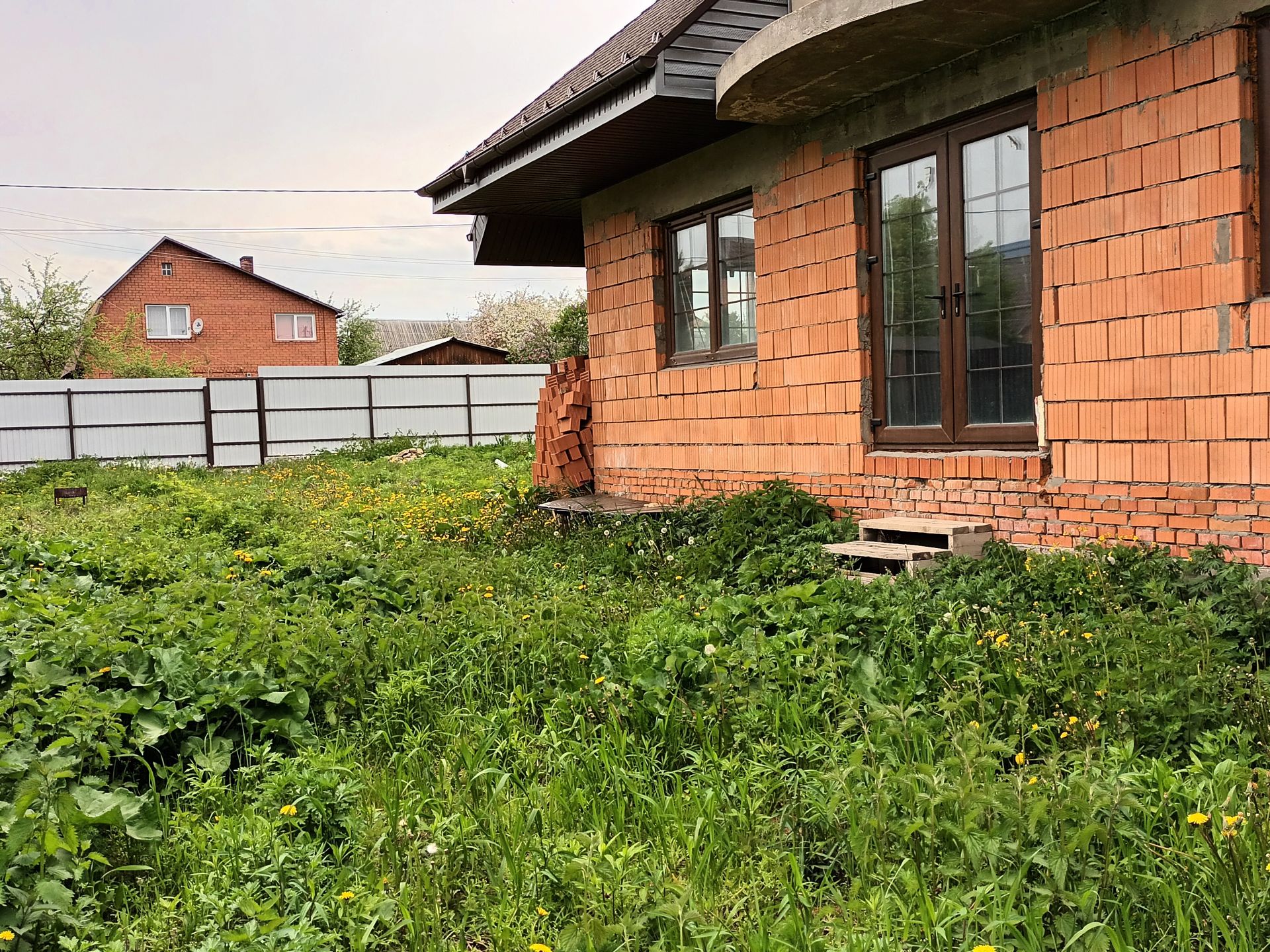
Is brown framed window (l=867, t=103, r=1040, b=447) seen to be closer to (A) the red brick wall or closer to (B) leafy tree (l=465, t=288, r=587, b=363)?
(A) the red brick wall

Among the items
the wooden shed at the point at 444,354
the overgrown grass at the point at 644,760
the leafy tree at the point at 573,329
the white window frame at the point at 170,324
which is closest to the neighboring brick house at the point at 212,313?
the white window frame at the point at 170,324

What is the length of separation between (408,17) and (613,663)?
896 inches

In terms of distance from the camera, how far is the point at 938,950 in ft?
7.76

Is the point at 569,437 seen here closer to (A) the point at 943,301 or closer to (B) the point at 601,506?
(B) the point at 601,506

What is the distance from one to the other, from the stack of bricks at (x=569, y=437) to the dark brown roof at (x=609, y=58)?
2.60 meters

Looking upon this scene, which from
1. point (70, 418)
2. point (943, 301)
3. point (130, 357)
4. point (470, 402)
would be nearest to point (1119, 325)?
point (943, 301)

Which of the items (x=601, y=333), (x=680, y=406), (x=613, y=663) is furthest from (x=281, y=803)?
(x=601, y=333)

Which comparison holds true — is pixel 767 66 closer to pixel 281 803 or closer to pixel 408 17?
pixel 281 803

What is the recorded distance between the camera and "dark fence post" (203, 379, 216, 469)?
23.9 m

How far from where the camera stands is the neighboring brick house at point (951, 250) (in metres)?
4.96

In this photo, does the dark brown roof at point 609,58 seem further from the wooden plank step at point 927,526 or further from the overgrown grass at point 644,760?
the overgrown grass at point 644,760

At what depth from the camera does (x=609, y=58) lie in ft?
31.1

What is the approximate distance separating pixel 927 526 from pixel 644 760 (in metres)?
3.05

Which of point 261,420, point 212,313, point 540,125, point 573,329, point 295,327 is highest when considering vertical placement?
point 212,313
